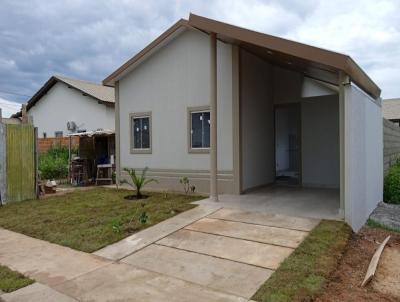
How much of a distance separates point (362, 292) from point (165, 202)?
519 cm

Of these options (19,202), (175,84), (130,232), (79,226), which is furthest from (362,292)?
(19,202)

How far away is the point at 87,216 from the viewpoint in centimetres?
715

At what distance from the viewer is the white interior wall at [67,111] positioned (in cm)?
1888

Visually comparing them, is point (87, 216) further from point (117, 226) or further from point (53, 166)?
point (53, 166)

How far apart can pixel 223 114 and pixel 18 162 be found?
19.0 ft

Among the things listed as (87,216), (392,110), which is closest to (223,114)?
(87,216)

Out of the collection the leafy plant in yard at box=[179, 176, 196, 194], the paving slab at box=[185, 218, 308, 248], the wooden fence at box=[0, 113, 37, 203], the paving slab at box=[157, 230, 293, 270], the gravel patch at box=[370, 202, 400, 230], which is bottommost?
the gravel patch at box=[370, 202, 400, 230]

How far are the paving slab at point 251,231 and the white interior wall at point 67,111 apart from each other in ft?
44.6

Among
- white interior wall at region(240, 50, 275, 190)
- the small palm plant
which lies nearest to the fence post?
the small palm plant

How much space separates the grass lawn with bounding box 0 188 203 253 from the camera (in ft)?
18.9

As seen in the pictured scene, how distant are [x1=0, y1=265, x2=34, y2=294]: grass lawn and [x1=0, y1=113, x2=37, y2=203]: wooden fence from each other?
209 inches

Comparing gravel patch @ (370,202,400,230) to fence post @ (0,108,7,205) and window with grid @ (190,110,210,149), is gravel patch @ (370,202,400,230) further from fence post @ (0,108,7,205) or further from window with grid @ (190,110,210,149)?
fence post @ (0,108,7,205)

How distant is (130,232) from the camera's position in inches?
232

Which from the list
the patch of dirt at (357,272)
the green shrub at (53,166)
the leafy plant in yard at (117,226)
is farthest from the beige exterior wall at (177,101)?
the green shrub at (53,166)
